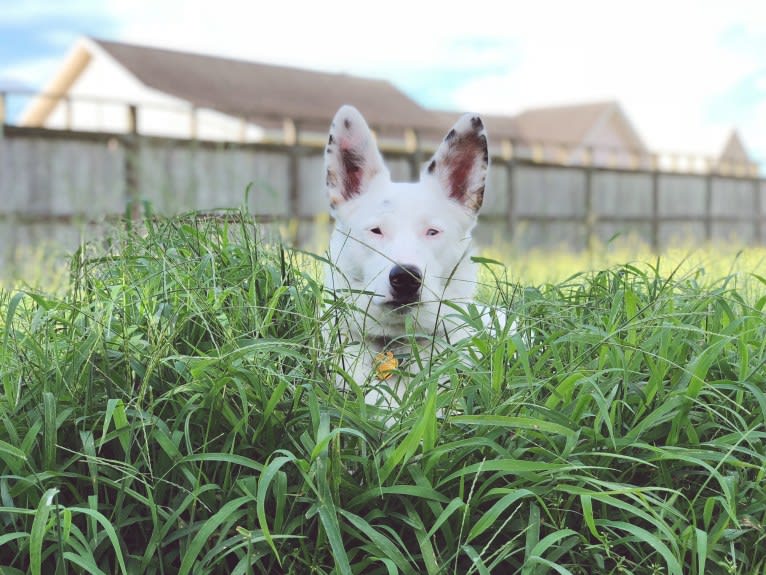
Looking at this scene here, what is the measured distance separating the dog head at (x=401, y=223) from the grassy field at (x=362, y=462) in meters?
0.23

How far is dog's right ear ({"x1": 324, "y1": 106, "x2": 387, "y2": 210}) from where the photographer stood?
282cm

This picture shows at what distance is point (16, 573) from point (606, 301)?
199 cm

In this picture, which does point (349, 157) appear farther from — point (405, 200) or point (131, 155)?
point (131, 155)

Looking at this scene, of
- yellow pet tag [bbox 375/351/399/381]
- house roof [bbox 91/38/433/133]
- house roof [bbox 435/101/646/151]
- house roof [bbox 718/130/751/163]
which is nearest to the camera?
yellow pet tag [bbox 375/351/399/381]

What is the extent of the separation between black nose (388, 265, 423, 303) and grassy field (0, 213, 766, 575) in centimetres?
19

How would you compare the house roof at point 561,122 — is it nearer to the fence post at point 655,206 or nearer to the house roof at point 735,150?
the house roof at point 735,150

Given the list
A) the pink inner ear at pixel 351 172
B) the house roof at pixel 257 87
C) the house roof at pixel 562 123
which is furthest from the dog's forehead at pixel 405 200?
the house roof at pixel 562 123

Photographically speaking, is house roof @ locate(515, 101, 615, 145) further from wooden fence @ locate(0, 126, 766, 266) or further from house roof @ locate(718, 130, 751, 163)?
wooden fence @ locate(0, 126, 766, 266)

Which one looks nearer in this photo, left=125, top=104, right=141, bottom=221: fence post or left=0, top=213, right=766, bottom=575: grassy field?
left=0, top=213, right=766, bottom=575: grassy field

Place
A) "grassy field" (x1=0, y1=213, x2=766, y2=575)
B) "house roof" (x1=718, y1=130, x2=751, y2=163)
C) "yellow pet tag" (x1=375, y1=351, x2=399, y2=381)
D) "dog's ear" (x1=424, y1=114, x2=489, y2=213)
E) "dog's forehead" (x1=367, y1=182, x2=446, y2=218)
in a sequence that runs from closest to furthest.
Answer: "grassy field" (x1=0, y1=213, x2=766, y2=575), "yellow pet tag" (x1=375, y1=351, x2=399, y2=381), "dog's forehead" (x1=367, y1=182, x2=446, y2=218), "dog's ear" (x1=424, y1=114, x2=489, y2=213), "house roof" (x1=718, y1=130, x2=751, y2=163)

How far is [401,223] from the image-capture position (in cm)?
265

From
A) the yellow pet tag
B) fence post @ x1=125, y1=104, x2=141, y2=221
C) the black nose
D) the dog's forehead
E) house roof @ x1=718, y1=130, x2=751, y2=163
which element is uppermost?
house roof @ x1=718, y1=130, x2=751, y2=163

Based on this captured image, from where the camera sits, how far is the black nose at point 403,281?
2.44 m

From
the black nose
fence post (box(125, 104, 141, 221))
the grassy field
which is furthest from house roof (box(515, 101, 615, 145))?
the grassy field
